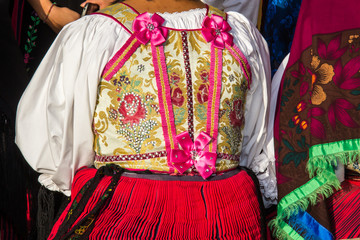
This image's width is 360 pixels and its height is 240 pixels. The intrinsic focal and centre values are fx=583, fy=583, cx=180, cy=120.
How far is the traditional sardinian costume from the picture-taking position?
209cm

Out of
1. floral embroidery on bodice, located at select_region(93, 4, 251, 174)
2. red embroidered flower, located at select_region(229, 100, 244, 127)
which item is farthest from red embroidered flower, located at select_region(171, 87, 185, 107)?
red embroidered flower, located at select_region(229, 100, 244, 127)

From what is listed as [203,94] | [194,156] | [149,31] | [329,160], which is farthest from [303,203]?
[149,31]

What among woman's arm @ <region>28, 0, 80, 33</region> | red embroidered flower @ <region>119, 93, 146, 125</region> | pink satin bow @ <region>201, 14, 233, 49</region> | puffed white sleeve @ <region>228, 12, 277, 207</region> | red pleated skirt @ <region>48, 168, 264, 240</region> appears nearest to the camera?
red pleated skirt @ <region>48, 168, 264, 240</region>

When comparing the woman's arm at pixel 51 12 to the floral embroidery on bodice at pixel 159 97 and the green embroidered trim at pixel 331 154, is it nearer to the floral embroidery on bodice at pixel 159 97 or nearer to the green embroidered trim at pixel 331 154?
the floral embroidery on bodice at pixel 159 97

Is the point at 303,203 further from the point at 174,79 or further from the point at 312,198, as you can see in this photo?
the point at 174,79

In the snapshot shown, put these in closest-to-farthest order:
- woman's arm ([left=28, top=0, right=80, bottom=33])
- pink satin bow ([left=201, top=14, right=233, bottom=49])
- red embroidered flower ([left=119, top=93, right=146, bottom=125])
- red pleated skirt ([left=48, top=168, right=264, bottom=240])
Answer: red pleated skirt ([left=48, top=168, right=264, bottom=240]) < red embroidered flower ([left=119, top=93, right=146, bottom=125]) < pink satin bow ([left=201, top=14, right=233, bottom=49]) < woman's arm ([left=28, top=0, right=80, bottom=33])

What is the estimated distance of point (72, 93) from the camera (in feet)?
7.25

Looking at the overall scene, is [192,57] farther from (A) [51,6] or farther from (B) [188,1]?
(A) [51,6]

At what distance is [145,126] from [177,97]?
16 cm

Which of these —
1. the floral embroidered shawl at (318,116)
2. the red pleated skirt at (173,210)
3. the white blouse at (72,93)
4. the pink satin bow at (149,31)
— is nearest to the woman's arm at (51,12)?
the white blouse at (72,93)

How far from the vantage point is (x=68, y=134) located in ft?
7.40

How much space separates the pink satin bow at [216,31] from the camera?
2256 mm

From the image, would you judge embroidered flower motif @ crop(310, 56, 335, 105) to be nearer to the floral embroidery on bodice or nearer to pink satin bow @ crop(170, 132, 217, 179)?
the floral embroidery on bodice

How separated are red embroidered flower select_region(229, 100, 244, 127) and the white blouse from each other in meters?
0.11
